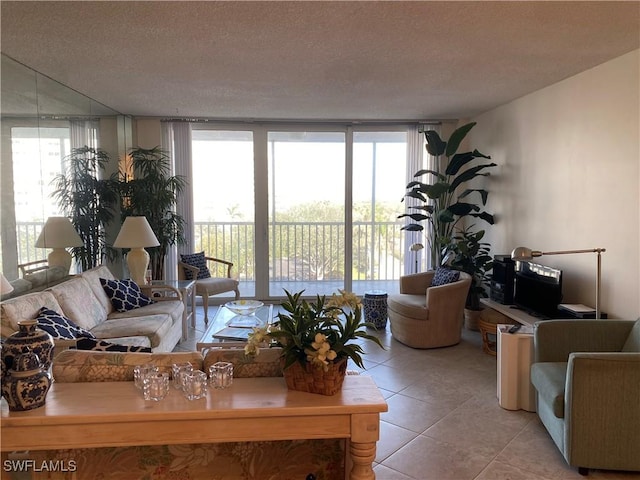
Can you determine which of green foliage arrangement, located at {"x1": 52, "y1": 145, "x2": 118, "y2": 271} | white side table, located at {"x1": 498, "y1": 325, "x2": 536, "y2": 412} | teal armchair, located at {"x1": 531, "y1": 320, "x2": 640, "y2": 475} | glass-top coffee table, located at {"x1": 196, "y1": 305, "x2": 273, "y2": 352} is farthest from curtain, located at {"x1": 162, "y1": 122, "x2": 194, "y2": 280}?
teal armchair, located at {"x1": 531, "y1": 320, "x2": 640, "y2": 475}

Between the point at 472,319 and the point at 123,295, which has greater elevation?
the point at 123,295

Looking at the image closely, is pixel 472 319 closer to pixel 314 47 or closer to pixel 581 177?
pixel 581 177

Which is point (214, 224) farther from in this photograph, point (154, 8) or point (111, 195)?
point (154, 8)

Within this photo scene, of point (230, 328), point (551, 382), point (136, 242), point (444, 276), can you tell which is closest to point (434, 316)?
point (444, 276)

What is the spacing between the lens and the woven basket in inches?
67.1

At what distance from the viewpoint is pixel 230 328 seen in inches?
145

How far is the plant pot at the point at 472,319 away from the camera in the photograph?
5027 millimetres

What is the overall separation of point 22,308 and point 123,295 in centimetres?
125

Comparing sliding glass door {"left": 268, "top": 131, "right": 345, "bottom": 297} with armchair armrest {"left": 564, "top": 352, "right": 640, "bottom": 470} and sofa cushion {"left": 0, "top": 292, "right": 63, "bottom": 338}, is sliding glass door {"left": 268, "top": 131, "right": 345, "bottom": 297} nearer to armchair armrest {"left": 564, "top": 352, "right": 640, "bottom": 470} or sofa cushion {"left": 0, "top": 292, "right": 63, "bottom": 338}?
sofa cushion {"left": 0, "top": 292, "right": 63, "bottom": 338}

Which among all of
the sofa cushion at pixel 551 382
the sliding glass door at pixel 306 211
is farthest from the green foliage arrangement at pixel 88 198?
the sofa cushion at pixel 551 382

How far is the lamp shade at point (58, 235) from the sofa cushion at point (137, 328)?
831 millimetres

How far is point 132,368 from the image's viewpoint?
73.3 inches

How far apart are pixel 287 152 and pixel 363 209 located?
1387 mm

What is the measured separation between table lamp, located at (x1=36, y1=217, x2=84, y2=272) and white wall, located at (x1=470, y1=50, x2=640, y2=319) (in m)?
4.47
